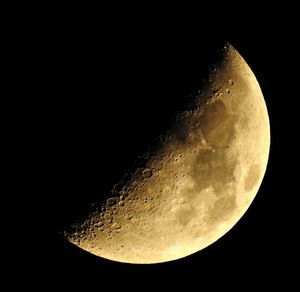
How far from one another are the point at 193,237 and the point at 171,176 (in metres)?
0.68

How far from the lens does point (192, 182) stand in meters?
2.74

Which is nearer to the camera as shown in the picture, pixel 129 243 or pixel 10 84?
pixel 10 84

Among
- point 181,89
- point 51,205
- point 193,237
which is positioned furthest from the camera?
point 193,237

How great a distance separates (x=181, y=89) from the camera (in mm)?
2693

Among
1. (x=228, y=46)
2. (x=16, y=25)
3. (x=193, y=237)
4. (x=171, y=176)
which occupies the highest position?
(x=16, y=25)

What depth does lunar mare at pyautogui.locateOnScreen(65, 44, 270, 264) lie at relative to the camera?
8.86ft

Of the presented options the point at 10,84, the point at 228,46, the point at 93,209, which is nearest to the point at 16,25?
the point at 10,84

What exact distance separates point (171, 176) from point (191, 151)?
0.79 ft

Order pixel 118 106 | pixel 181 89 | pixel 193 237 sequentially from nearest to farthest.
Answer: pixel 118 106, pixel 181 89, pixel 193 237

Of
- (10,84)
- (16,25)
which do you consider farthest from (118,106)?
(16,25)

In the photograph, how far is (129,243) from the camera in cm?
296

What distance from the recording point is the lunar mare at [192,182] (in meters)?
2.70

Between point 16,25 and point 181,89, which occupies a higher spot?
point 16,25

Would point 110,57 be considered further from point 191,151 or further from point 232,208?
point 232,208
